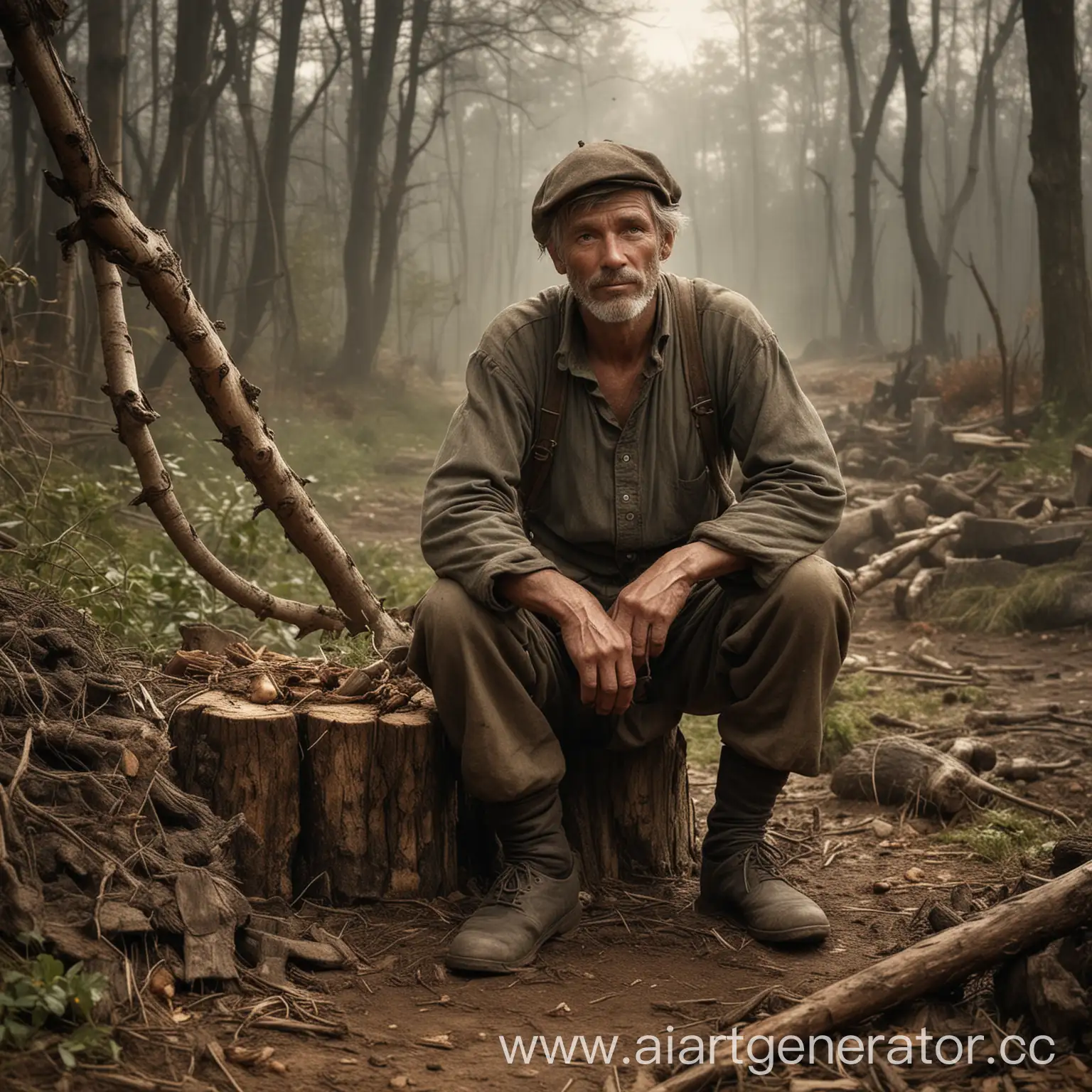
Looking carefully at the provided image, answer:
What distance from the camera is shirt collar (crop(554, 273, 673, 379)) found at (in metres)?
3.20

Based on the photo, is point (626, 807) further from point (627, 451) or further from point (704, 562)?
point (627, 451)

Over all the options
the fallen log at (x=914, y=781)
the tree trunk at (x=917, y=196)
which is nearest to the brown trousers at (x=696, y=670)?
the fallen log at (x=914, y=781)

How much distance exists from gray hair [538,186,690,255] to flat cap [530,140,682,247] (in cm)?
2

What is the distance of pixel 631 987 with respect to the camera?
8.95 feet

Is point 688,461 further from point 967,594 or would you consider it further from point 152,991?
point 967,594


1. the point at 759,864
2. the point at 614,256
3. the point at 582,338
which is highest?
the point at 614,256

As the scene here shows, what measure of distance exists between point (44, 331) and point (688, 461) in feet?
25.1

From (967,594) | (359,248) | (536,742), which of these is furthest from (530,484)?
(359,248)

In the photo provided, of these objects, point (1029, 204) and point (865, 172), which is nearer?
point (865, 172)

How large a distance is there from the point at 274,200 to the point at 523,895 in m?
13.5

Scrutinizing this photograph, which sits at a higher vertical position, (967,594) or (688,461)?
(688,461)

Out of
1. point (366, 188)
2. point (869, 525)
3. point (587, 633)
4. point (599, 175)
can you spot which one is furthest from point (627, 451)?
point (366, 188)

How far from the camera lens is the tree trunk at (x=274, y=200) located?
14078mm

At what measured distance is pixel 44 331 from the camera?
919 cm
